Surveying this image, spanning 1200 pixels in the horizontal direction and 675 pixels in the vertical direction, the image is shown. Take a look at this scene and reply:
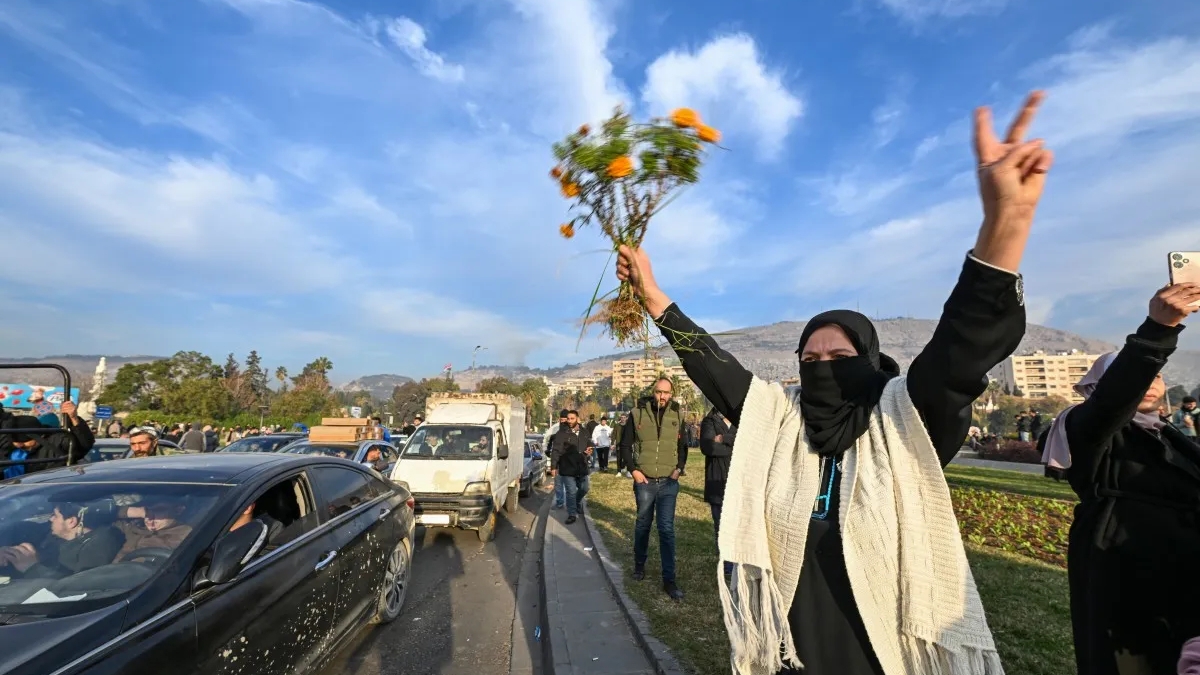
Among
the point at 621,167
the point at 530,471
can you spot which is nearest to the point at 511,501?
the point at 530,471

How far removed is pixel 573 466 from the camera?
9961mm

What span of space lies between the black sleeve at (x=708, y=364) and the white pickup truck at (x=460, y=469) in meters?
7.25

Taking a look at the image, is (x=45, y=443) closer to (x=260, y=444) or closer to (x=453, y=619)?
(x=453, y=619)

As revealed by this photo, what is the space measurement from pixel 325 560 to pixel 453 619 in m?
2.12

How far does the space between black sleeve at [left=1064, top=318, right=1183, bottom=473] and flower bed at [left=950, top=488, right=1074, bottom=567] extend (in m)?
5.36

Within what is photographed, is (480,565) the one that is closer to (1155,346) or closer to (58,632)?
(58,632)

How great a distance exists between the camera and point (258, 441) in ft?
37.4

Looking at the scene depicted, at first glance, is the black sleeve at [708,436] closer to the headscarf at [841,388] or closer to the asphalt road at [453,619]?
the asphalt road at [453,619]

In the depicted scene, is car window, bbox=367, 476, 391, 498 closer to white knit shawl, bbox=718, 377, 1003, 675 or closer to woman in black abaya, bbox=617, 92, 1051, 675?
woman in black abaya, bbox=617, 92, 1051, 675

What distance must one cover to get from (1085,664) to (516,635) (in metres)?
4.21

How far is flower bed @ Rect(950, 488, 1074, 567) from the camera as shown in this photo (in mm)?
7219

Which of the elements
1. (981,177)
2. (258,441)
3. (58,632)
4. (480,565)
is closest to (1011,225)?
(981,177)

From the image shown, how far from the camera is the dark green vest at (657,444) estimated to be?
601 cm

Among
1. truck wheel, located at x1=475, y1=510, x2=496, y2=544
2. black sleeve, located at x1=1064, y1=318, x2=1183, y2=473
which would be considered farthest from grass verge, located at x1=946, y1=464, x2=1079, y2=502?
black sleeve, located at x1=1064, y1=318, x2=1183, y2=473
